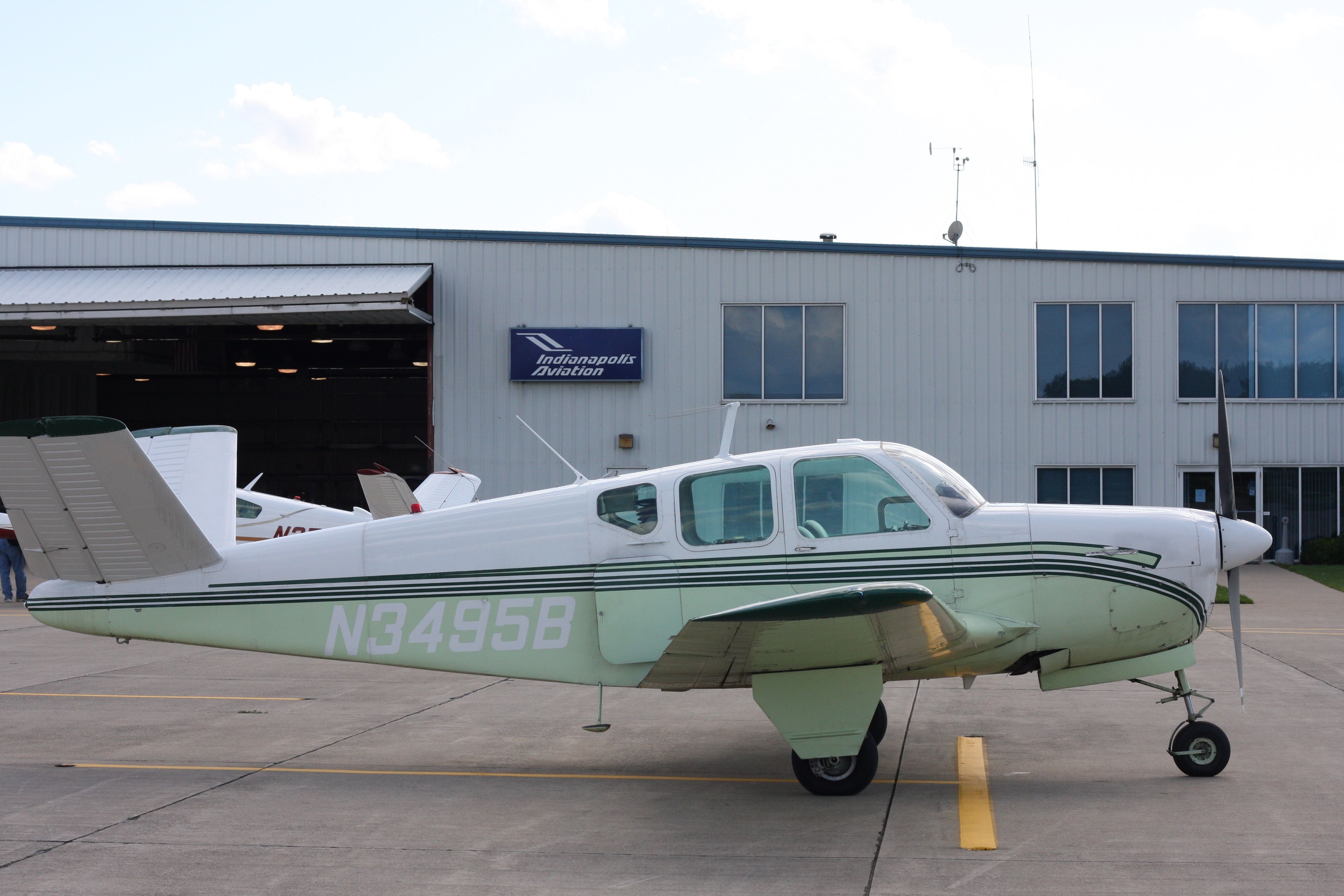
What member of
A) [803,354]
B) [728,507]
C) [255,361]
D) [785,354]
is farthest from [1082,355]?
[255,361]

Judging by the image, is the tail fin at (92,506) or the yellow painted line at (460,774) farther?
the yellow painted line at (460,774)

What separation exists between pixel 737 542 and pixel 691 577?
0.34 metres

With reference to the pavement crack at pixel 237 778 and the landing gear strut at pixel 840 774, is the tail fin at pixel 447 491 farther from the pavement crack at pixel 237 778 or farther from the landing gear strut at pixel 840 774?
the landing gear strut at pixel 840 774

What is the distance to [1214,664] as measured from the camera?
36.6ft

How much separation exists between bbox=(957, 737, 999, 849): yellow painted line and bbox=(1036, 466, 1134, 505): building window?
1608 centimetres

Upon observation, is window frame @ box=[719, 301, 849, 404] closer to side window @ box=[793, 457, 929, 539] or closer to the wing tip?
side window @ box=[793, 457, 929, 539]

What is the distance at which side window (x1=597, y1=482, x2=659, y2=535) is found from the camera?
21.4 ft

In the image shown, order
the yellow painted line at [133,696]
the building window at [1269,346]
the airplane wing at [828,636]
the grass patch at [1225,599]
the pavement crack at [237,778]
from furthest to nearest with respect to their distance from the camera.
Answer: the building window at [1269,346], the grass patch at [1225,599], the yellow painted line at [133,696], the pavement crack at [237,778], the airplane wing at [828,636]

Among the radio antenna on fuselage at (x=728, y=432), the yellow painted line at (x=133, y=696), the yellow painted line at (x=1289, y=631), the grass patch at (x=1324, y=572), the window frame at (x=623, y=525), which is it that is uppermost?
the radio antenna on fuselage at (x=728, y=432)

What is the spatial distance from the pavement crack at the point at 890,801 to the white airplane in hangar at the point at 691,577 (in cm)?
29

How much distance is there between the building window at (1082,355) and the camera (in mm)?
22734

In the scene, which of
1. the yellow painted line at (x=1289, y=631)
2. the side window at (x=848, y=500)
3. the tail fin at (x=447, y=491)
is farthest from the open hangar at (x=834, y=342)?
the side window at (x=848, y=500)

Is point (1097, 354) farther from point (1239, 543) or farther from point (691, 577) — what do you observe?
point (691, 577)

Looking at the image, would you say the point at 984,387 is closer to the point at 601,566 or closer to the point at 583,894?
the point at 601,566
